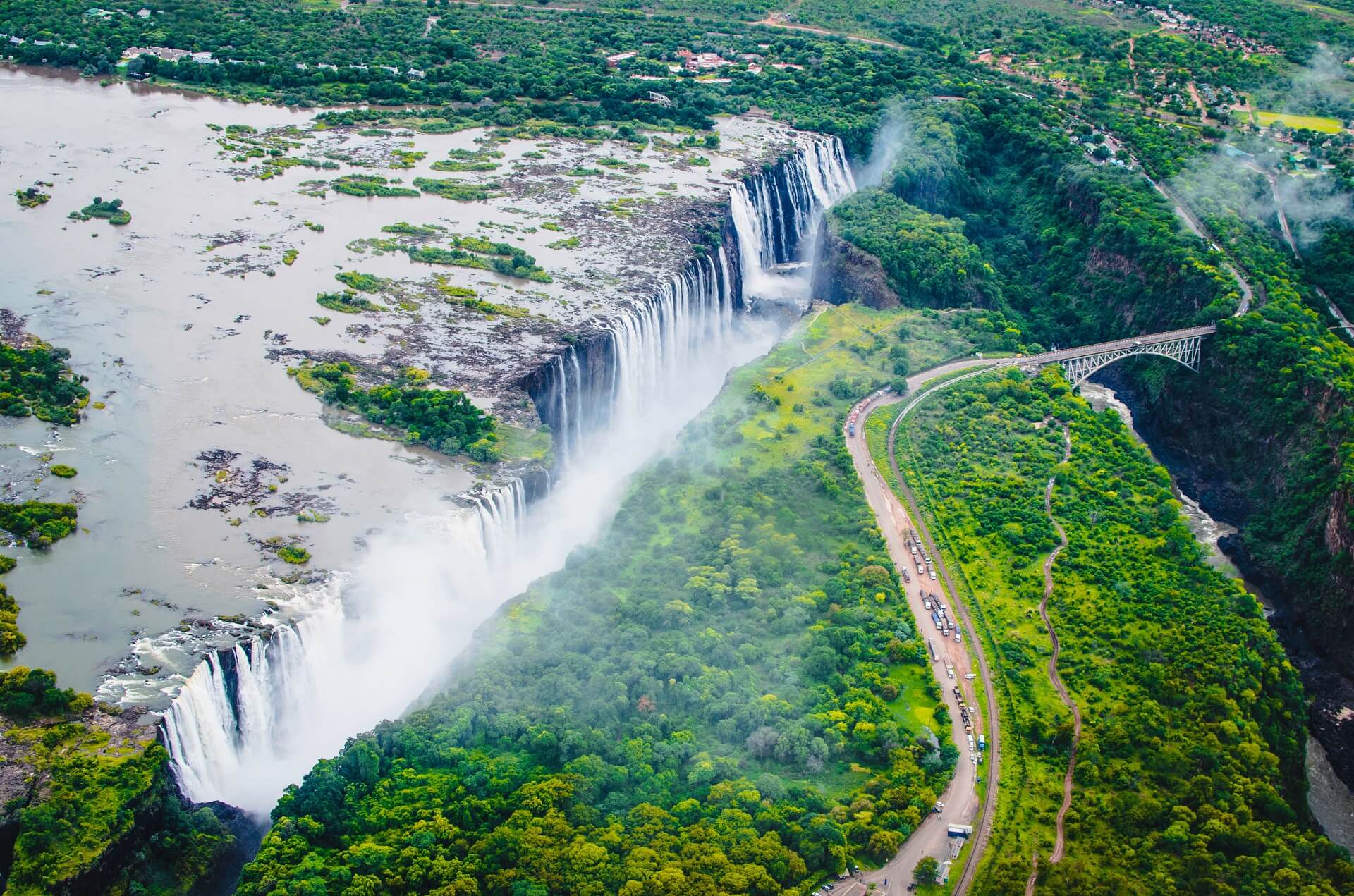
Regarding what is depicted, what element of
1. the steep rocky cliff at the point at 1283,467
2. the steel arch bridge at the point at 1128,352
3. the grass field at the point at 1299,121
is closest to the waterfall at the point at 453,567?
the steel arch bridge at the point at 1128,352

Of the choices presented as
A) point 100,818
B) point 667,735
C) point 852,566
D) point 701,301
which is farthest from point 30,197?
point 667,735

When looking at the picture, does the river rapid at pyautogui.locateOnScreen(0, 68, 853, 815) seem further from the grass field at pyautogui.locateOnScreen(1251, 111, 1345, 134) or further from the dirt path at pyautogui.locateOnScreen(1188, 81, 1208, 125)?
the grass field at pyautogui.locateOnScreen(1251, 111, 1345, 134)

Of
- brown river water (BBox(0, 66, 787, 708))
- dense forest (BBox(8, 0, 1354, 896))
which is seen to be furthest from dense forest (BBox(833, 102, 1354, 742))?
brown river water (BBox(0, 66, 787, 708))

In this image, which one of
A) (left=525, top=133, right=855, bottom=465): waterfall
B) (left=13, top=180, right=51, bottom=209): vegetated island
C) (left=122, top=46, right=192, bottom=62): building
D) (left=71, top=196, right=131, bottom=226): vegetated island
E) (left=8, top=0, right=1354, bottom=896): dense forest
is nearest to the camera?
(left=8, top=0, right=1354, bottom=896): dense forest

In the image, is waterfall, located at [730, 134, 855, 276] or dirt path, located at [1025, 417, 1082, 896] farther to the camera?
waterfall, located at [730, 134, 855, 276]

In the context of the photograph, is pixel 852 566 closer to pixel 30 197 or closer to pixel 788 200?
pixel 788 200

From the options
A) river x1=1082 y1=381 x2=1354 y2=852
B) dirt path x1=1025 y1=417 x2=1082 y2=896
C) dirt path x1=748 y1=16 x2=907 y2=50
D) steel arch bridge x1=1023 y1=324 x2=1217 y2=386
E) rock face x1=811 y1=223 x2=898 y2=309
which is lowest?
river x1=1082 y1=381 x2=1354 y2=852

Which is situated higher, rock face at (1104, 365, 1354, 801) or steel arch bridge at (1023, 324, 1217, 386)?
steel arch bridge at (1023, 324, 1217, 386)

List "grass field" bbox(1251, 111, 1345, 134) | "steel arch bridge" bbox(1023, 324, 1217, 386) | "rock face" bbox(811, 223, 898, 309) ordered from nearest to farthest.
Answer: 1. "steel arch bridge" bbox(1023, 324, 1217, 386)
2. "rock face" bbox(811, 223, 898, 309)
3. "grass field" bbox(1251, 111, 1345, 134)
